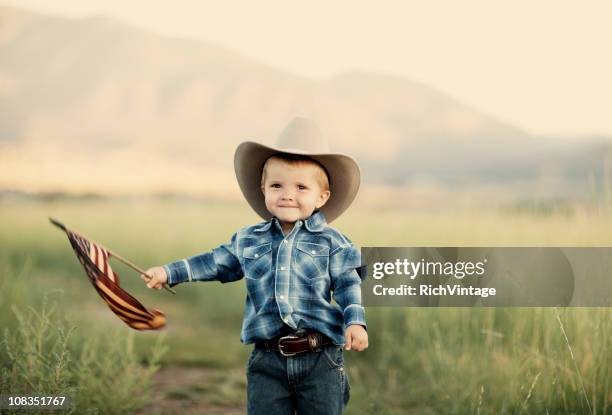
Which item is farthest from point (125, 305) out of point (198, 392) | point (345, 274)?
point (198, 392)

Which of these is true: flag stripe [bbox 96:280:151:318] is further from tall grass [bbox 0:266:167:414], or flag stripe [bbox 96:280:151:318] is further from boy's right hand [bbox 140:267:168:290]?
tall grass [bbox 0:266:167:414]

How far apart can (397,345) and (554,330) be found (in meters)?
0.91

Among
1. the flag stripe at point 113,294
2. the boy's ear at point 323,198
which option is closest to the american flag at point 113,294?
the flag stripe at point 113,294

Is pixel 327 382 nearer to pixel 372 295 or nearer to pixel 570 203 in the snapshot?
pixel 372 295

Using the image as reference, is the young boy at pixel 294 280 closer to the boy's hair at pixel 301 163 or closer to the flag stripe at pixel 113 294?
the boy's hair at pixel 301 163

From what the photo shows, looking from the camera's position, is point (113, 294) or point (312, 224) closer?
point (312, 224)

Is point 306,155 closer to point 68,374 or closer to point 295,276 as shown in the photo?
point 295,276

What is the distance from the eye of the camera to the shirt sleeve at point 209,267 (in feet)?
9.09

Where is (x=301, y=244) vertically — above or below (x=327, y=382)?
above

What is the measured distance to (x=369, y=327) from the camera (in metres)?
4.59

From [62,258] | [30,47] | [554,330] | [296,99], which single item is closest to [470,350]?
[554,330]

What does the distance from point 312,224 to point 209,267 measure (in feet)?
1.37

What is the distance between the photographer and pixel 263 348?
8.75 feet

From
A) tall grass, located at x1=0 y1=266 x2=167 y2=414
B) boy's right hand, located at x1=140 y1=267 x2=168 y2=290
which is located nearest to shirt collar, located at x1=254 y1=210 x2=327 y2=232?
boy's right hand, located at x1=140 y1=267 x2=168 y2=290
